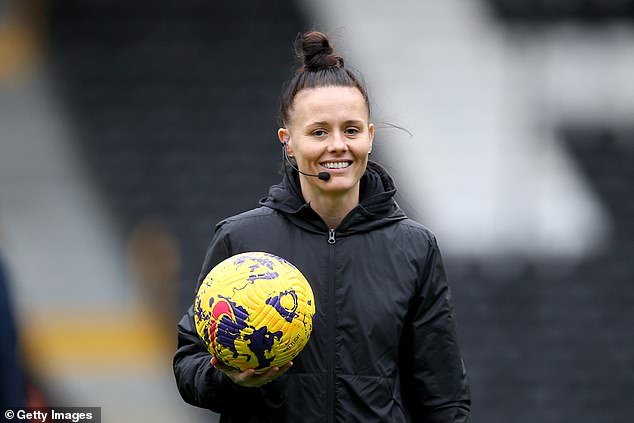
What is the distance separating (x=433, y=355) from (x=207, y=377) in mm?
598

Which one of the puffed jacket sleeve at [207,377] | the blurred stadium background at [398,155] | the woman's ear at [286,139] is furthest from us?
the blurred stadium background at [398,155]

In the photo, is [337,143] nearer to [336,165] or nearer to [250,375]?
[336,165]

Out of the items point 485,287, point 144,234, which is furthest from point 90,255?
point 485,287

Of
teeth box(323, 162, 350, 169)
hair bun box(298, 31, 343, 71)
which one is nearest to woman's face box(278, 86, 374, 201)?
teeth box(323, 162, 350, 169)

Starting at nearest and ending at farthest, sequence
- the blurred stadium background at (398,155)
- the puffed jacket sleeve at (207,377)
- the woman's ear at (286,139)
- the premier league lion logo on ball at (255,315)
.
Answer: the premier league lion logo on ball at (255,315) < the puffed jacket sleeve at (207,377) < the woman's ear at (286,139) < the blurred stadium background at (398,155)

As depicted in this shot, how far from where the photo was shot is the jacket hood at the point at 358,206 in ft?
9.70

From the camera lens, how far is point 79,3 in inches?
279

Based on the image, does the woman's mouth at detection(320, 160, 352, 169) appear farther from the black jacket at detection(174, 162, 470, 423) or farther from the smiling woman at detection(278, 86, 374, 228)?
the black jacket at detection(174, 162, 470, 423)

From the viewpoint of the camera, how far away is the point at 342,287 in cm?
288

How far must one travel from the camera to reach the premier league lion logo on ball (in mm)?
2658

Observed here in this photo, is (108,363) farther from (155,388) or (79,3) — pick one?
(79,3)

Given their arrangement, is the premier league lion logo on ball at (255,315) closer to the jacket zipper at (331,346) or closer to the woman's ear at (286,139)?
the jacket zipper at (331,346)

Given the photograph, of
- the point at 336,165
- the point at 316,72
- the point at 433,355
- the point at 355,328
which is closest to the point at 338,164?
the point at 336,165

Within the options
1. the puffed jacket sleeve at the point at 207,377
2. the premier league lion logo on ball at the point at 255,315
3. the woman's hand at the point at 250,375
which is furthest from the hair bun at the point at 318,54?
the woman's hand at the point at 250,375
